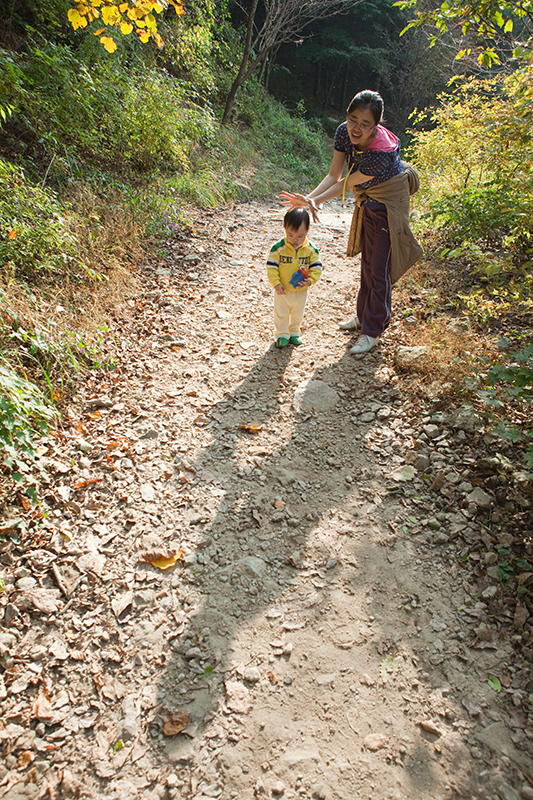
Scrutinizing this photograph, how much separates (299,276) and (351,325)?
0.98 meters

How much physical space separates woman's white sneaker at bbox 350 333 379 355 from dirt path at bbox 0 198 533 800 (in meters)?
0.40

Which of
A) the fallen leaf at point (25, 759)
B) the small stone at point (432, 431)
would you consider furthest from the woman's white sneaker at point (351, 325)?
the fallen leaf at point (25, 759)

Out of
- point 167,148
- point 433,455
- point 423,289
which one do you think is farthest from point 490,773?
point 167,148

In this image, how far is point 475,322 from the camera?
12.8 feet

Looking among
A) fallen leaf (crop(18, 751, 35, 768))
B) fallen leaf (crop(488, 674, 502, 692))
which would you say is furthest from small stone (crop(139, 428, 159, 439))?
fallen leaf (crop(488, 674, 502, 692))

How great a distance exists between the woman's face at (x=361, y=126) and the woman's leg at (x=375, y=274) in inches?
20.6

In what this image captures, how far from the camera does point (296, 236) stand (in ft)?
11.0

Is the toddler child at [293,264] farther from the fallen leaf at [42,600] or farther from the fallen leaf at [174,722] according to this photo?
the fallen leaf at [174,722]

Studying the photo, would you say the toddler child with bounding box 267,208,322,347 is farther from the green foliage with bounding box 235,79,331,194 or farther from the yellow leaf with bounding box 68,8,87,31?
the green foliage with bounding box 235,79,331,194

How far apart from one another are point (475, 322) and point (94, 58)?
6399 millimetres

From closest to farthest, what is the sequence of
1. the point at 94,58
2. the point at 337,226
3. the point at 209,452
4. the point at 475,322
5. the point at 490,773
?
the point at 490,773 → the point at 209,452 → the point at 475,322 → the point at 94,58 → the point at 337,226

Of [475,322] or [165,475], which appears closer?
[165,475]

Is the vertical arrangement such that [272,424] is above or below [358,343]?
below

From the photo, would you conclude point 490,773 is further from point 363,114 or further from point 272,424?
point 363,114
